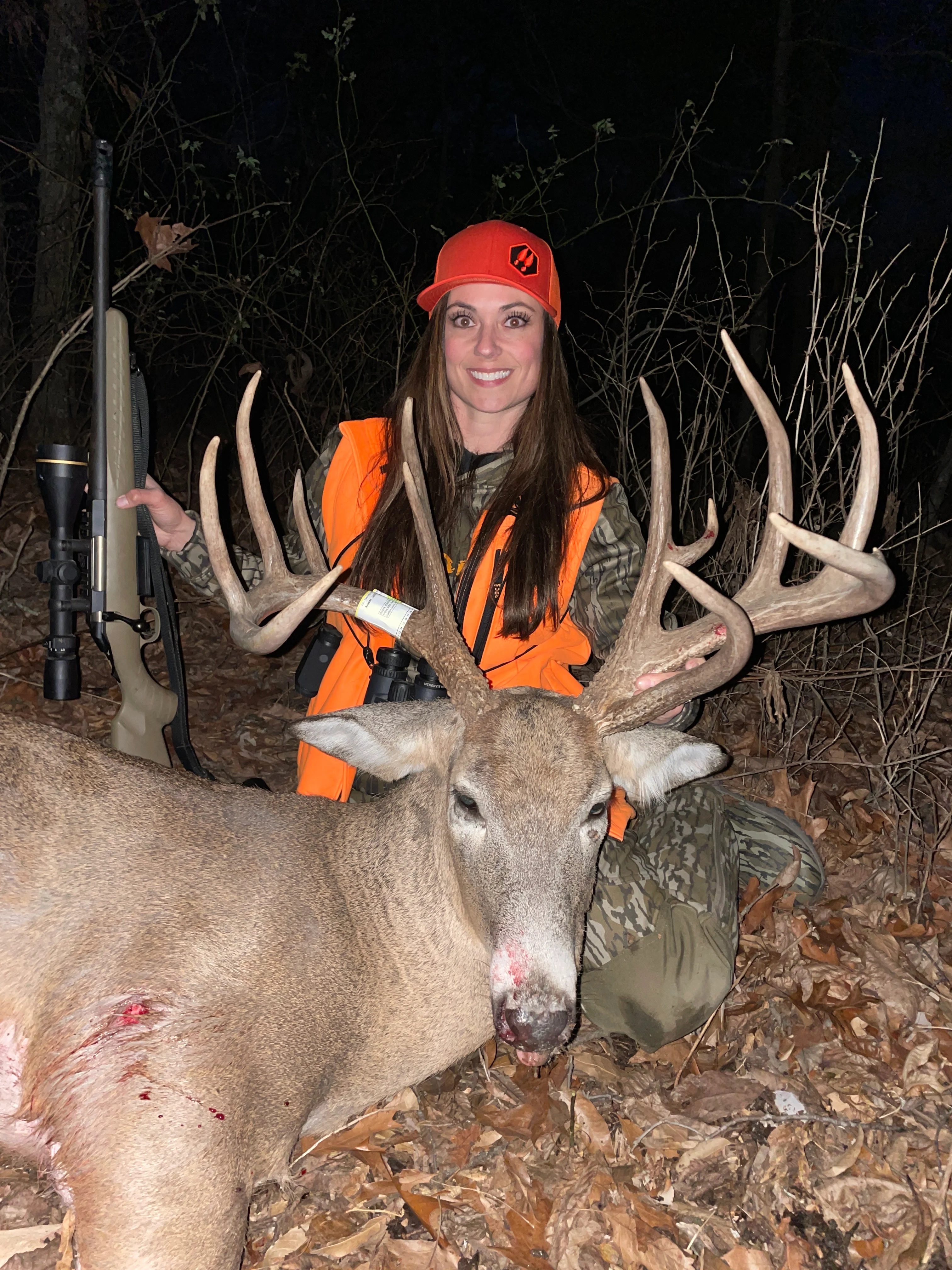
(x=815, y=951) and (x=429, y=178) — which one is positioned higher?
(x=429, y=178)

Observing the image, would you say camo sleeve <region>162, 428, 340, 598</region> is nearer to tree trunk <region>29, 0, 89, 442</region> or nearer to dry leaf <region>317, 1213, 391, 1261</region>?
dry leaf <region>317, 1213, 391, 1261</region>

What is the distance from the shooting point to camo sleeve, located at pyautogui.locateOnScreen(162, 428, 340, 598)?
3.71m

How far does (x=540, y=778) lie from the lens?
274 cm

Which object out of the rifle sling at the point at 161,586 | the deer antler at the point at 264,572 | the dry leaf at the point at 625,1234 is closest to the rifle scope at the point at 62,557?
the rifle sling at the point at 161,586

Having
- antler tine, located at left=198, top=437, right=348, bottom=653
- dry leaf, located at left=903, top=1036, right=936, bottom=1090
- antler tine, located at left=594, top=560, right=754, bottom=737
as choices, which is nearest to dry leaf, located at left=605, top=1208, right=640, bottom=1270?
dry leaf, located at left=903, top=1036, right=936, bottom=1090

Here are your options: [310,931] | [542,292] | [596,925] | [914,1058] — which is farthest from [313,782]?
[914,1058]

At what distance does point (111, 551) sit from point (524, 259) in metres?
1.89

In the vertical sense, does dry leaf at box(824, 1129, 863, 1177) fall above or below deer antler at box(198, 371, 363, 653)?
below

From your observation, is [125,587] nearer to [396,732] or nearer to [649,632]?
[396,732]

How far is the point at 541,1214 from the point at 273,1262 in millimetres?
774

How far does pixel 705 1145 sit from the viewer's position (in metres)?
3.08

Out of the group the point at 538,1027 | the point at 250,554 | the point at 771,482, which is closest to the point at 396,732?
the point at 538,1027

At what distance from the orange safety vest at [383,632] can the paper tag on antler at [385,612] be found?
1.48 ft

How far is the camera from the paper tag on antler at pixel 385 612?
9.82ft
